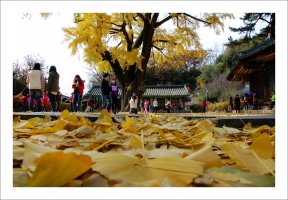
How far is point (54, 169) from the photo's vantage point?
0.22 meters

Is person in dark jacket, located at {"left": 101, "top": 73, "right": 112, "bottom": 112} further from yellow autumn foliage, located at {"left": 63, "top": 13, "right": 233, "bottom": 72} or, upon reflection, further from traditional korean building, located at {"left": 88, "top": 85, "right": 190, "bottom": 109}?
traditional korean building, located at {"left": 88, "top": 85, "right": 190, "bottom": 109}

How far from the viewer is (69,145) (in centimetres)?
41

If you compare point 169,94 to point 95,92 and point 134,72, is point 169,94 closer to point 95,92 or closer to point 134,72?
point 95,92

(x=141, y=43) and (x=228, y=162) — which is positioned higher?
(x=141, y=43)

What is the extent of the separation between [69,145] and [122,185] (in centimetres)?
19

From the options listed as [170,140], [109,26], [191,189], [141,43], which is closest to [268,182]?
[191,189]

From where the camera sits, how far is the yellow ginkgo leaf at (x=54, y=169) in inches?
8.4

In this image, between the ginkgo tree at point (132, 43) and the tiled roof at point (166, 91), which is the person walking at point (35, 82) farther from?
the tiled roof at point (166, 91)

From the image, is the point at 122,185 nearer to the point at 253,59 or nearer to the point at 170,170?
the point at 170,170

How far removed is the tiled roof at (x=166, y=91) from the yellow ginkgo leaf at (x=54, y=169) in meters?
20.4

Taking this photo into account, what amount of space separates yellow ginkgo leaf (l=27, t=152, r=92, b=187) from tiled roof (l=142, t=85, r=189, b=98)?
2036cm

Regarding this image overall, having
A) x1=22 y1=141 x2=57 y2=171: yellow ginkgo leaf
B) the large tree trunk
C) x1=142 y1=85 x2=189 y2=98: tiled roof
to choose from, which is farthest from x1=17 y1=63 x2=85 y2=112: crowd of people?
x1=142 y1=85 x2=189 y2=98: tiled roof

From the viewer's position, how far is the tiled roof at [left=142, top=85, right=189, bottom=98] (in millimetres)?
20859
